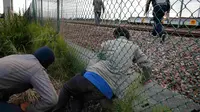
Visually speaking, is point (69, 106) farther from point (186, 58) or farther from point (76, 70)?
point (186, 58)

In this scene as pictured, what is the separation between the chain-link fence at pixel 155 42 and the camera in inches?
62.7

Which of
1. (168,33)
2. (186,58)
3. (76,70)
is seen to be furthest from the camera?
(76,70)

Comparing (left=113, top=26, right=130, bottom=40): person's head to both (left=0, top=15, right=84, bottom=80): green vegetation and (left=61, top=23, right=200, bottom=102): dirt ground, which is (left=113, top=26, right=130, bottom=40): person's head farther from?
(left=0, top=15, right=84, bottom=80): green vegetation

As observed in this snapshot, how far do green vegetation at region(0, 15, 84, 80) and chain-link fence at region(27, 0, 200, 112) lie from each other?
21 cm

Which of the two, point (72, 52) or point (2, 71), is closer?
point (2, 71)

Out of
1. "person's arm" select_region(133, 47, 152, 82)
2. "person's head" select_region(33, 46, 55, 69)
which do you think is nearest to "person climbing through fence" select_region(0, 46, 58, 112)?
"person's head" select_region(33, 46, 55, 69)

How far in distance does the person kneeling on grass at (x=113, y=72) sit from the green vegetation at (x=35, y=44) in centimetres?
93

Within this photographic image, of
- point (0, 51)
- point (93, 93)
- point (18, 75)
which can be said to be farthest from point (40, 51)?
point (0, 51)

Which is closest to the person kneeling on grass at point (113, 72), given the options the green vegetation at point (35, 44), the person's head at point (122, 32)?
the person's head at point (122, 32)

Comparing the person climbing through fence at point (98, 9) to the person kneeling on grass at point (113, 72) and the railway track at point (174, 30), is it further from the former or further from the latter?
the person kneeling on grass at point (113, 72)

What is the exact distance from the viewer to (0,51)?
4430 mm

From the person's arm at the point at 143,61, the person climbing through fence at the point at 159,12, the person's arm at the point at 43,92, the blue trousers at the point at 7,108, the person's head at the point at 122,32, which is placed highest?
the person climbing through fence at the point at 159,12

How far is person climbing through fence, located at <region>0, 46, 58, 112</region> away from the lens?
2.30m

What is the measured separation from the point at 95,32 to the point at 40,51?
1.06m
